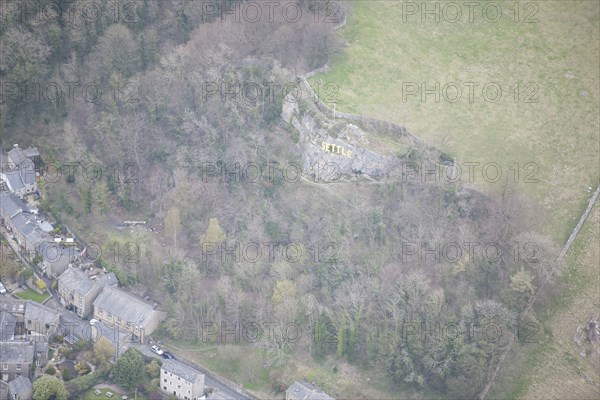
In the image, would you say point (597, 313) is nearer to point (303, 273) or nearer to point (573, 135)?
point (573, 135)

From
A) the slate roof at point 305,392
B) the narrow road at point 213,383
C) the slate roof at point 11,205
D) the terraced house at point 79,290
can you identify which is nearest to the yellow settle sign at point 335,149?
the slate roof at point 305,392

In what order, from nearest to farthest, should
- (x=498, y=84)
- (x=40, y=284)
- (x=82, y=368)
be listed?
(x=82, y=368) → (x=40, y=284) → (x=498, y=84)

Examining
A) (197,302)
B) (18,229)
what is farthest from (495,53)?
(18,229)

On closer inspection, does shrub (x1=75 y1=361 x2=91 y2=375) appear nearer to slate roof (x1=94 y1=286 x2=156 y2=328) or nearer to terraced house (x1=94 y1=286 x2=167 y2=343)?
terraced house (x1=94 y1=286 x2=167 y2=343)

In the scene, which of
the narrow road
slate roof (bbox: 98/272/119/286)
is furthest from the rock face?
the narrow road

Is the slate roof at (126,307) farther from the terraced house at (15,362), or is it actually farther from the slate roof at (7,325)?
the terraced house at (15,362)

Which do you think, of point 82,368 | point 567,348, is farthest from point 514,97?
point 82,368

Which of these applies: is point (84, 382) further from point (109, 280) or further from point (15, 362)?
point (109, 280)
